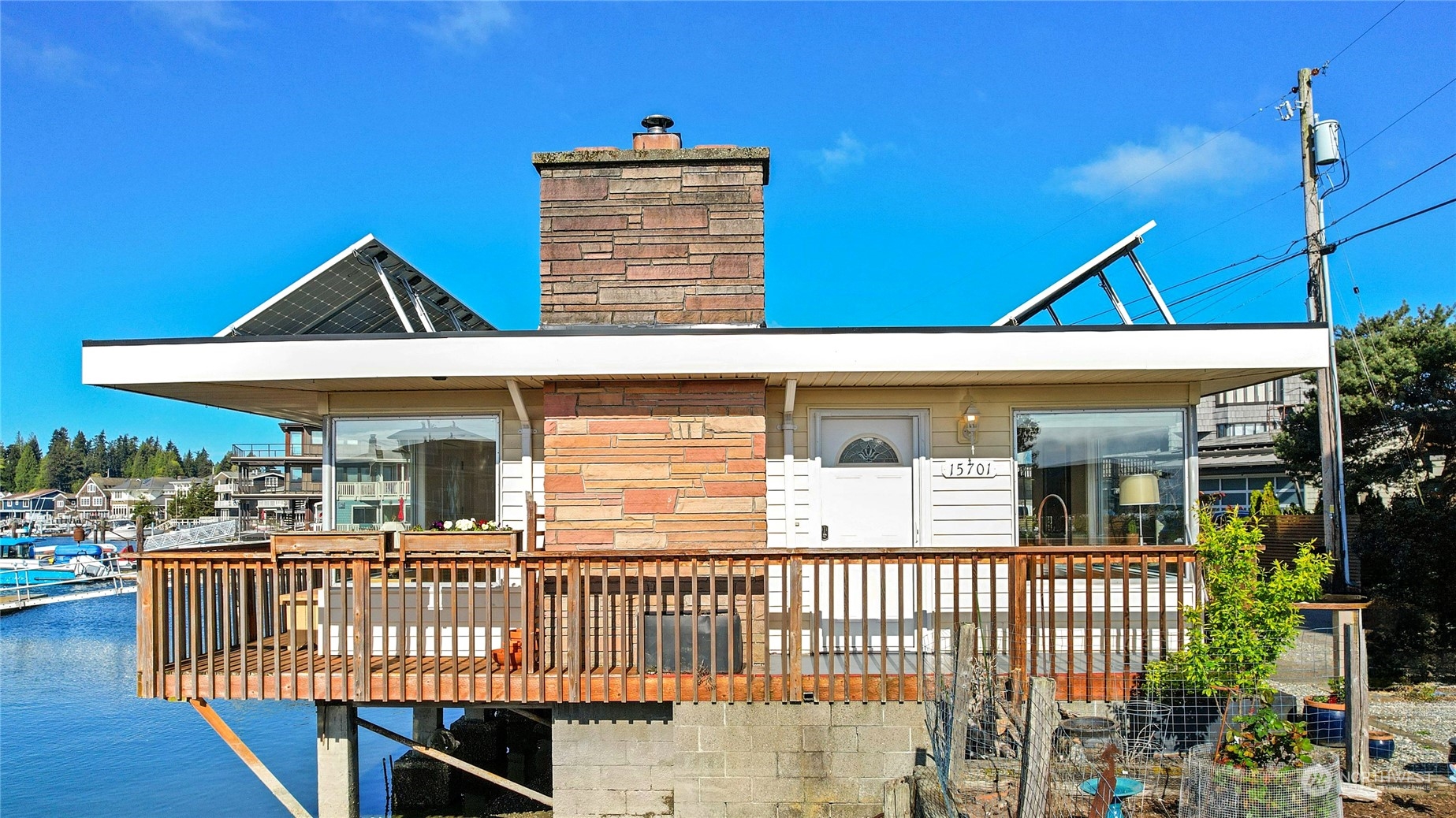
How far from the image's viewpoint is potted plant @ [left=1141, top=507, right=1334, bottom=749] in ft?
14.3

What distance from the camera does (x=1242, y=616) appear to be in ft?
14.4

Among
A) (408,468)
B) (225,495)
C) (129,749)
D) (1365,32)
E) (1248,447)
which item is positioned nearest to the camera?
(408,468)

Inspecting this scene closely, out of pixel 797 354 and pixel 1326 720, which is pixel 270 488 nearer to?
pixel 797 354

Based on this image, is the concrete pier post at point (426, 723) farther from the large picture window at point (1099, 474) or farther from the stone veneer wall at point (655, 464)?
the large picture window at point (1099, 474)

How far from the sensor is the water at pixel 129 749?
10641mm

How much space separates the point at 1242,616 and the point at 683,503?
347 cm

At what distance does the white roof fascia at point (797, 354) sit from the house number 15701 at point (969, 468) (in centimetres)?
129

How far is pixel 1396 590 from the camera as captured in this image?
10938mm

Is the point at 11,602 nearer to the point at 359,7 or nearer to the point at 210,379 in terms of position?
the point at 359,7

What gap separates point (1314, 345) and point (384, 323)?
8617 mm

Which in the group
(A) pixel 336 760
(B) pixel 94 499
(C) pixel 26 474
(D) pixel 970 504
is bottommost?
(B) pixel 94 499

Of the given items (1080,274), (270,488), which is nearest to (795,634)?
(1080,274)

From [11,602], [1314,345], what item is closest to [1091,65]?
[1314,345]

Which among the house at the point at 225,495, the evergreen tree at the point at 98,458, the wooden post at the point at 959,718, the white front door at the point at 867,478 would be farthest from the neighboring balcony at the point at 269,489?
the evergreen tree at the point at 98,458
